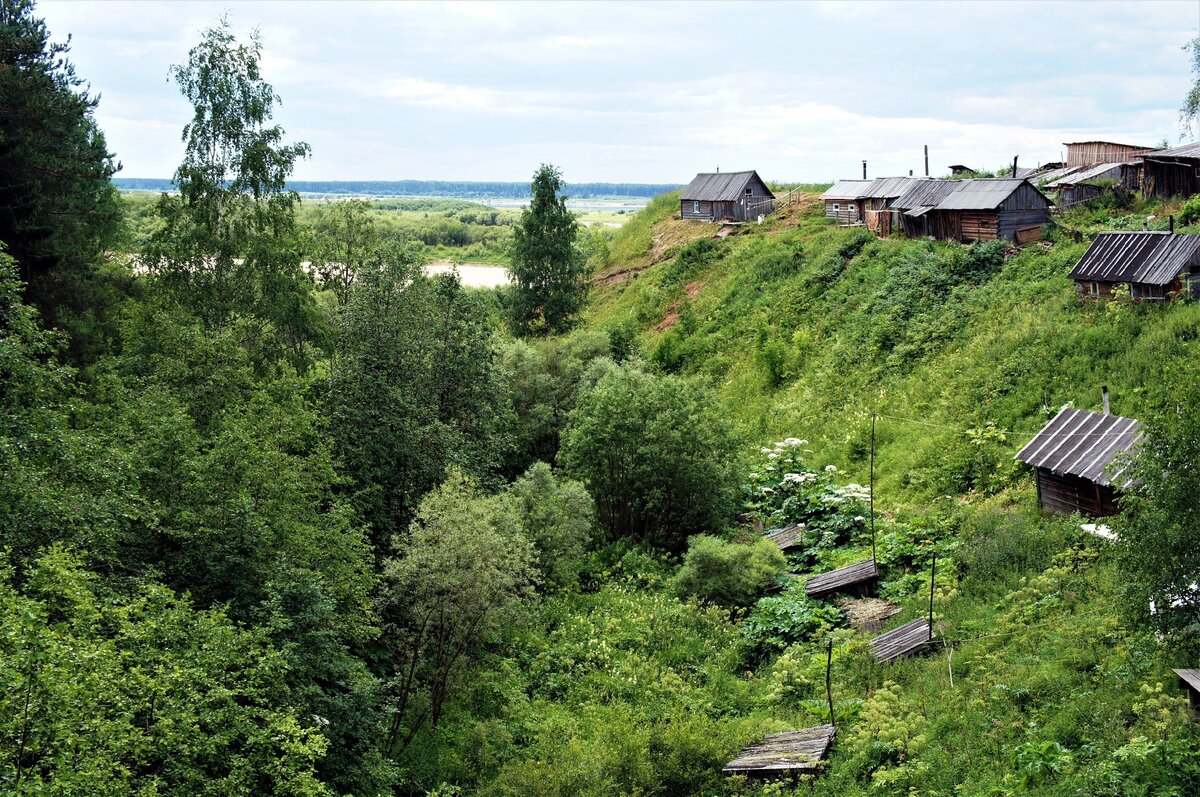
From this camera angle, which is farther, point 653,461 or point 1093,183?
point 1093,183

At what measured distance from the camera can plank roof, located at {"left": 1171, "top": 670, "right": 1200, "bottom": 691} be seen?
47.7 ft

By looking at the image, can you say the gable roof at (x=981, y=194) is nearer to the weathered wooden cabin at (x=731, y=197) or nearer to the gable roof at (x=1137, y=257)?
the gable roof at (x=1137, y=257)

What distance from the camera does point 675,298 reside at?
182ft

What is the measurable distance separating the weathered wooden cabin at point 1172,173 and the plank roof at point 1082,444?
21264 millimetres

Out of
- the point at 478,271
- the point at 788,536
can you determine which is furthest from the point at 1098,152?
the point at 478,271

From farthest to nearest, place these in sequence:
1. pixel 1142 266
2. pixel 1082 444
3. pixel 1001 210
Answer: pixel 1001 210, pixel 1142 266, pixel 1082 444

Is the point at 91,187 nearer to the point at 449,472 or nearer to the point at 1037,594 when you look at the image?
the point at 449,472

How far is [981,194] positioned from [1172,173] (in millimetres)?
7289

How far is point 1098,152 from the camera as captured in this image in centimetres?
5478

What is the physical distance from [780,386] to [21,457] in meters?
30.8

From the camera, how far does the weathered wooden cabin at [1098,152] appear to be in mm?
52250

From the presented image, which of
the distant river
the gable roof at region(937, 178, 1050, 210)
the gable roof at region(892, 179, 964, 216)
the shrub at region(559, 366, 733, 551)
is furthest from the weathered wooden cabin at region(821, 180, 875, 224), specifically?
the shrub at region(559, 366, 733, 551)

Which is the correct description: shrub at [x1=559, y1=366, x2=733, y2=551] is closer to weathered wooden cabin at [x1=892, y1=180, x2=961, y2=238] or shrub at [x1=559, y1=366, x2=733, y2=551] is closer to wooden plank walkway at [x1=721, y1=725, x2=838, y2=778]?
wooden plank walkway at [x1=721, y1=725, x2=838, y2=778]

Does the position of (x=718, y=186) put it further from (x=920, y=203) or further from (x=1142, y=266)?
(x=1142, y=266)
